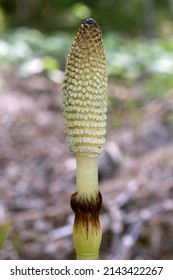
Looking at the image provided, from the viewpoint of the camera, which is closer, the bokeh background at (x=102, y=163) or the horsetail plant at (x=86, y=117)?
the horsetail plant at (x=86, y=117)

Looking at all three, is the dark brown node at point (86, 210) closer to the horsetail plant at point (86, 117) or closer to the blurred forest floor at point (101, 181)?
the horsetail plant at point (86, 117)

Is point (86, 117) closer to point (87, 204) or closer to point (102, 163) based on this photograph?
point (87, 204)

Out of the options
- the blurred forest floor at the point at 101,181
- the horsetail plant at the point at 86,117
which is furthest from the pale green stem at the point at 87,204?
the blurred forest floor at the point at 101,181

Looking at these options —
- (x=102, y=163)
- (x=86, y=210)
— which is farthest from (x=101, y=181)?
(x=86, y=210)

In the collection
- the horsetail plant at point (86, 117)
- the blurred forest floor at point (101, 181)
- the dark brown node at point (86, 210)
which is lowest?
the dark brown node at point (86, 210)

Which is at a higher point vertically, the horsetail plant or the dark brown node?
the horsetail plant

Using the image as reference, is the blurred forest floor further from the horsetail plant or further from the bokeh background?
the horsetail plant

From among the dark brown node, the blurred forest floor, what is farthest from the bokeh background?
the dark brown node
